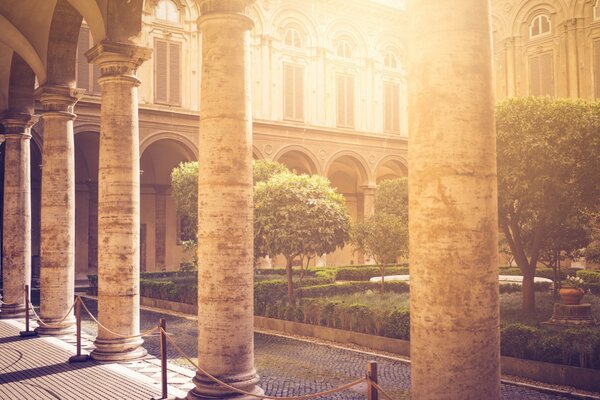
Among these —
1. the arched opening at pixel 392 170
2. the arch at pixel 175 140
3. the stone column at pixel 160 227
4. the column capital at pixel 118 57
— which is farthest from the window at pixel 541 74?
the column capital at pixel 118 57

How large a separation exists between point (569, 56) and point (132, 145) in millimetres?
25805

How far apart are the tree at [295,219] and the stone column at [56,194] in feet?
19.9

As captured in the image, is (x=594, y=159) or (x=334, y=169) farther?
(x=334, y=169)

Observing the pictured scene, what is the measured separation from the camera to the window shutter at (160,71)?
25234 mm

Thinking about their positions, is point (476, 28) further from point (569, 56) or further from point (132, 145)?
point (569, 56)

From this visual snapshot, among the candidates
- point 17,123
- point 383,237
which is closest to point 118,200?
point 17,123

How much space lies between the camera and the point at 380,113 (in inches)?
1240

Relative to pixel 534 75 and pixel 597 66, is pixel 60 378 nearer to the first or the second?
pixel 597 66

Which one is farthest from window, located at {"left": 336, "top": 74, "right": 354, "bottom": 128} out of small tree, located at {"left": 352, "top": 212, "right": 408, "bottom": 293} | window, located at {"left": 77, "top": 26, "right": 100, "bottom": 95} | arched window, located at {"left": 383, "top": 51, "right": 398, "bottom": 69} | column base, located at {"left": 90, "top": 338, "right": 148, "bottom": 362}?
column base, located at {"left": 90, "top": 338, "right": 148, "bottom": 362}

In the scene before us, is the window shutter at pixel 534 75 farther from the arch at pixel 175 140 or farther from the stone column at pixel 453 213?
the stone column at pixel 453 213

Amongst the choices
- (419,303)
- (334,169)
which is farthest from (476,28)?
(334,169)

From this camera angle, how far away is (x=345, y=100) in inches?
1195

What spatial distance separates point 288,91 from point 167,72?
5.90 meters

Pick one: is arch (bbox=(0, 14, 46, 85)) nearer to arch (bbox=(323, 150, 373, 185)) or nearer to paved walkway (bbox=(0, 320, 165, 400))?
paved walkway (bbox=(0, 320, 165, 400))
